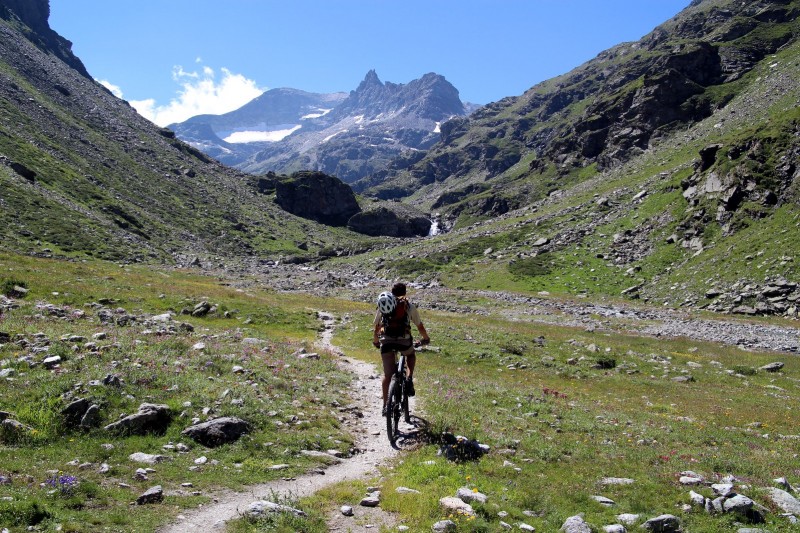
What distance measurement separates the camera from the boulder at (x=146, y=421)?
→ 471 inches

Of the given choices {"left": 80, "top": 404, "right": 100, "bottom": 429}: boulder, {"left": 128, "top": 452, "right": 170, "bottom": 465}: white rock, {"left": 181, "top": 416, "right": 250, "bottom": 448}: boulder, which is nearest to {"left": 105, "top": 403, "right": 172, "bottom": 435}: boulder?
{"left": 80, "top": 404, "right": 100, "bottom": 429}: boulder

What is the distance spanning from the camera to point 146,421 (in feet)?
40.4

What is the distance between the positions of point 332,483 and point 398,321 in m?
4.99

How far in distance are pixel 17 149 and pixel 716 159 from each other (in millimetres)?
151588

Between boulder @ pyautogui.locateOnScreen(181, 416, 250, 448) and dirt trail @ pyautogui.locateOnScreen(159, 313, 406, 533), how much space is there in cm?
253

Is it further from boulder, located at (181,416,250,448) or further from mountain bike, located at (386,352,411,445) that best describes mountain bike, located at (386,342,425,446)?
boulder, located at (181,416,250,448)

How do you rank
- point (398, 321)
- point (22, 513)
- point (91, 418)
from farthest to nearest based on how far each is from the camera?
1. point (398, 321)
2. point (91, 418)
3. point (22, 513)

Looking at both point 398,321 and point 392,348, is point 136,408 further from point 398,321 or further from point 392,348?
point 398,321

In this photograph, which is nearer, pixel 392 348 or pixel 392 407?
pixel 392 407

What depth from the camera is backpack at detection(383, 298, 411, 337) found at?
46.6ft

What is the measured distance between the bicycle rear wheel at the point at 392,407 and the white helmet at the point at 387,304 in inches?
81.2

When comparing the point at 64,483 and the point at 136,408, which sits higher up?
the point at 136,408

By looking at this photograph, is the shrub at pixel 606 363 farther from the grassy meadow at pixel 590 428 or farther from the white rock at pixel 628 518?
the white rock at pixel 628 518

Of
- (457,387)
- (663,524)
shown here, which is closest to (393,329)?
(663,524)
